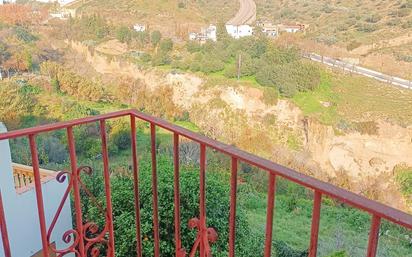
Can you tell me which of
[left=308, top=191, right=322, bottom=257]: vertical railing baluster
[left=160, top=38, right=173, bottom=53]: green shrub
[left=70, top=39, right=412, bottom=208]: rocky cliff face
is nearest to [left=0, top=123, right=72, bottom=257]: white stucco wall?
[left=308, top=191, right=322, bottom=257]: vertical railing baluster

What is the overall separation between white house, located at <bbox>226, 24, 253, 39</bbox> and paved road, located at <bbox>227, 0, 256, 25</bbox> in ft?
1.86

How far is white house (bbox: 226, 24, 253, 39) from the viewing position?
19453mm

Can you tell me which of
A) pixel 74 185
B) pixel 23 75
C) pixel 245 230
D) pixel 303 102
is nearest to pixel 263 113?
pixel 303 102

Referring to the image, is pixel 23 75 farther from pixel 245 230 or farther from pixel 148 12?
pixel 245 230

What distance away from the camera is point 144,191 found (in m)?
4.79

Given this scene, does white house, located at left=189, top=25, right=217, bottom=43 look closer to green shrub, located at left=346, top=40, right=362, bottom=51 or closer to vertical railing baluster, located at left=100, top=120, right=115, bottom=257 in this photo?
green shrub, located at left=346, top=40, right=362, bottom=51

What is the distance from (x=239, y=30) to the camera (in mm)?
19656

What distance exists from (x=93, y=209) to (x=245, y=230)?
2.02 m

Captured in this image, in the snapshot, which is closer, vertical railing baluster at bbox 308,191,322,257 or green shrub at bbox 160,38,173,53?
vertical railing baluster at bbox 308,191,322,257

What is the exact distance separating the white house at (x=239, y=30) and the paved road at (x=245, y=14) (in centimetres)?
57

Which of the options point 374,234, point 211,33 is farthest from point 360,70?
point 374,234

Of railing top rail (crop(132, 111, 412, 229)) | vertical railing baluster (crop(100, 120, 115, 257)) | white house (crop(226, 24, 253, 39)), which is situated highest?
railing top rail (crop(132, 111, 412, 229))

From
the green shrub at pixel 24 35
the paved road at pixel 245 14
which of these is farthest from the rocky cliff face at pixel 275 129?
the paved road at pixel 245 14

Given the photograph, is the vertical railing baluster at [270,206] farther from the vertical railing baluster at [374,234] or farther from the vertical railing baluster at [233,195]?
the vertical railing baluster at [374,234]
